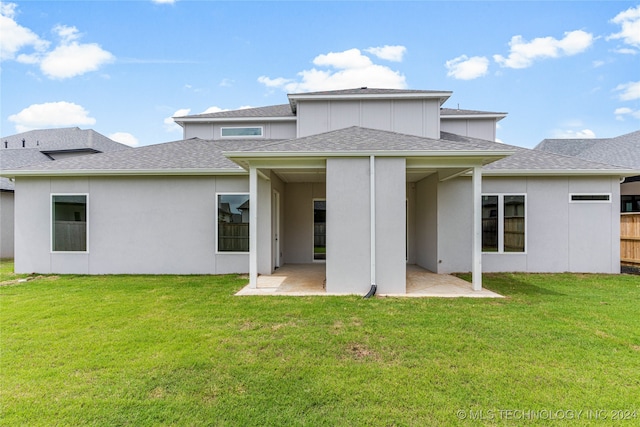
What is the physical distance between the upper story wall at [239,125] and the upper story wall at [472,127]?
22.6 feet

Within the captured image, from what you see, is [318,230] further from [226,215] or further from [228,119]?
[228,119]

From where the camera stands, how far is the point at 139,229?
345 inches

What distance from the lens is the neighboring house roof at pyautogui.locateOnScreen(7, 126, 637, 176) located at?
648cm

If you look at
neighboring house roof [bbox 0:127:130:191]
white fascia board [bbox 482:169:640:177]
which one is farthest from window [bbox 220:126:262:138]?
neighboring house roof [bbox 0:127:130:191]

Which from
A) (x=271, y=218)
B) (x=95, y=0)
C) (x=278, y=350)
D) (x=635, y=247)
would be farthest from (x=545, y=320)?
(x=95, y=0)

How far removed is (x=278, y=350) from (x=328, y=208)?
346 cm

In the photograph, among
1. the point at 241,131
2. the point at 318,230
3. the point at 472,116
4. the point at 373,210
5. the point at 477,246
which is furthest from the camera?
the point at 241,131

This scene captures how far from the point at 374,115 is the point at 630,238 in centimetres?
927

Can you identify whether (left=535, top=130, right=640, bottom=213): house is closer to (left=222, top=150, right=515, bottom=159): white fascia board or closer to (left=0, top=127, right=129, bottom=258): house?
(left=222, top=150, right=515, bottom=159): white fascia board

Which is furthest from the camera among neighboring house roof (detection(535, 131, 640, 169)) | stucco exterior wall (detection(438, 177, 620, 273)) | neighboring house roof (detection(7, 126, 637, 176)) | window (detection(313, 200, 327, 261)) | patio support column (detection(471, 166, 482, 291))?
neighboring house roof (detection(535, 131, 640, 169))

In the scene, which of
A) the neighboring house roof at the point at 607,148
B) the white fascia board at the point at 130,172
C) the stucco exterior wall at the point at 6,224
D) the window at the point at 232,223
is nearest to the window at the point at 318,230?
the window at the point at 232,223

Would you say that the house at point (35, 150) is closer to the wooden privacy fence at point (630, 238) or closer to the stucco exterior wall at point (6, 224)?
the stucco exterior wall at point (6, 224)

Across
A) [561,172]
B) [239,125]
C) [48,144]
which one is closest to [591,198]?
[561,172]

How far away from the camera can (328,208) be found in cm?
662
